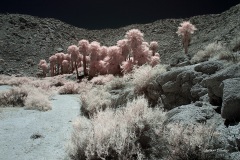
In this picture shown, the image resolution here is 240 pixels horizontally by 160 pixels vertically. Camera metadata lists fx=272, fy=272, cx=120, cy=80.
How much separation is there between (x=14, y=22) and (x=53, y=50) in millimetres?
14617

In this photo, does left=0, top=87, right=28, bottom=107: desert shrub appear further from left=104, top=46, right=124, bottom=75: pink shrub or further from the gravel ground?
left=104, top=46, right=124, bottom=75: pink shrub

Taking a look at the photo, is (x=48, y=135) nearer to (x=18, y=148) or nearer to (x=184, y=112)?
(x=18, y=148)

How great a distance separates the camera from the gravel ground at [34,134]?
22.0ft

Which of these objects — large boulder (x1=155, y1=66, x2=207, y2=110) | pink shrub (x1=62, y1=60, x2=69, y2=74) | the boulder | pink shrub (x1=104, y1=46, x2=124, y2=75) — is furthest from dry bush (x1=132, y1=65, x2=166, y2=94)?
pink shrub (x1=62, y1=60, x2=69, y2=74)

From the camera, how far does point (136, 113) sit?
6191 mm

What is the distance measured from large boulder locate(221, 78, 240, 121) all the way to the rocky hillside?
4908 centimetres

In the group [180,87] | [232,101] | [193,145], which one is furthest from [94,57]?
[193,145]

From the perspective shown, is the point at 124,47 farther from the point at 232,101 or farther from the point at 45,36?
the point at 45,36

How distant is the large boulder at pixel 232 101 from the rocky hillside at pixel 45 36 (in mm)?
49084

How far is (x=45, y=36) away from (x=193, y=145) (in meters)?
71.8

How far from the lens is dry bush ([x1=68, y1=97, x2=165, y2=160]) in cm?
508

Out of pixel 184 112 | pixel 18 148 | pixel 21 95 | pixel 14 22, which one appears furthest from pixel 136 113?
pixel 14 22

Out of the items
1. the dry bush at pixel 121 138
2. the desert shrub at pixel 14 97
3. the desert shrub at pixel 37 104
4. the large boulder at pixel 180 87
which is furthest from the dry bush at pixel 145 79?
the desert shrub at pixel 14 97

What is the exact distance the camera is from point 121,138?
528 cm
